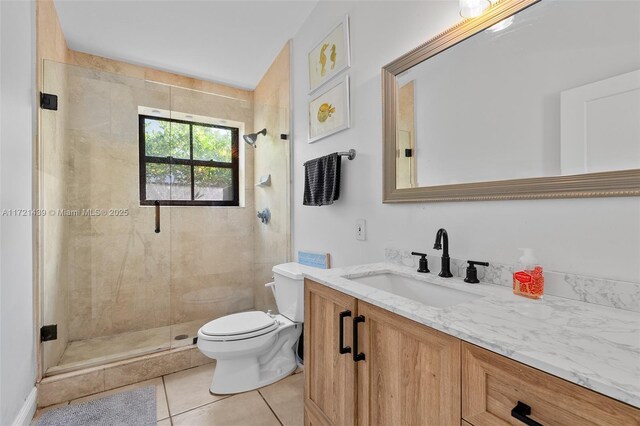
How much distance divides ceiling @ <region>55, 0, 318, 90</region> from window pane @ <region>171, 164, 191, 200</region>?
39.1 inches

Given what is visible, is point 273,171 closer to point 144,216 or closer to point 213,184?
point 213,184

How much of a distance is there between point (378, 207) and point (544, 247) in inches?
30.2

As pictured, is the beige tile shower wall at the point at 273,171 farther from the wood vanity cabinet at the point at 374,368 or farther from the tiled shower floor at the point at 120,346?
the wood vanity cabinet at the point at 374,368

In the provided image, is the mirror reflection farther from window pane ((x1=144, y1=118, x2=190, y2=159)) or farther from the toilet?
window pane ((x1=144, y1=118, x2=190, y2=159))

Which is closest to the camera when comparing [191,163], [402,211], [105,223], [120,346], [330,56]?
[402,211]

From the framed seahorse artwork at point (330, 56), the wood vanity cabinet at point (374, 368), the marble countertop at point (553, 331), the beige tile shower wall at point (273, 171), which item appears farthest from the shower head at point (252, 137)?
the marble countertop at point (553, 331)

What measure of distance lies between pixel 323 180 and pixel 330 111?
47 centimetres

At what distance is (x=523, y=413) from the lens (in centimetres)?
55

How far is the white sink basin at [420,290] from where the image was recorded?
3.55 feet

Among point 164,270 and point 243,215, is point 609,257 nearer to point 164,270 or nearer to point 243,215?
point 243,215

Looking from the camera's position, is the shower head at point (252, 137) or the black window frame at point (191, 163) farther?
the shower head at point (252, 137)

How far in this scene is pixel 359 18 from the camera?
168 centimetres

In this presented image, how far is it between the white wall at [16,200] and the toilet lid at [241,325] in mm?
862

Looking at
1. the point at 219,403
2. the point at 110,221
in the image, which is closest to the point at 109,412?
the point at 219,403
